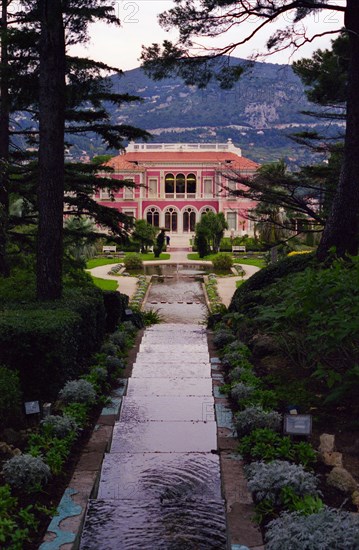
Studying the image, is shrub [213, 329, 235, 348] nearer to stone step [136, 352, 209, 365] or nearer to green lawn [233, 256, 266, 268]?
stone step [136, 352, 209, 365]

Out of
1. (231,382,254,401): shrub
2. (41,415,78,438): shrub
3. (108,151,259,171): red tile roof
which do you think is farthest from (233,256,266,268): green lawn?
(41,415,78,438): shrub

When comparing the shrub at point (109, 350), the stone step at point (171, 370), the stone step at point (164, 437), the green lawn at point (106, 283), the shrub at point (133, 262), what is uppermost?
the stone step at point (164, 437)

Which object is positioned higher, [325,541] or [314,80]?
[314,80]

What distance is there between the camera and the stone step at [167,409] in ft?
19.1

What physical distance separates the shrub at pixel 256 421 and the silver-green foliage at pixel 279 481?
3.34 feet

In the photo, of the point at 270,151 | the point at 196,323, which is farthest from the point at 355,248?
the point at 270,151

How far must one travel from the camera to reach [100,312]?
9.64m

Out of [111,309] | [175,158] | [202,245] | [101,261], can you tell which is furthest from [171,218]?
[111,309]

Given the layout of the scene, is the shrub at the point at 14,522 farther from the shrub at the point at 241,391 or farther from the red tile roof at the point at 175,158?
the red tile roof at the point at 175,158

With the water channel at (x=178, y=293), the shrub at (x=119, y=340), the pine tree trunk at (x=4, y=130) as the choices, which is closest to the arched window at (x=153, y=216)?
the water channel at (x=178, y=293)

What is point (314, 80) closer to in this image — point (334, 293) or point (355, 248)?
point (355, 248)

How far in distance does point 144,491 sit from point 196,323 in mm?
10724

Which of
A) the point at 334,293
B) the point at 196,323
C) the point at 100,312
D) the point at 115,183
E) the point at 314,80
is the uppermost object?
A: the point at 314,80

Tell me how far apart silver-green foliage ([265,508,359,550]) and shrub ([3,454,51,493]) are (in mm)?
1565
